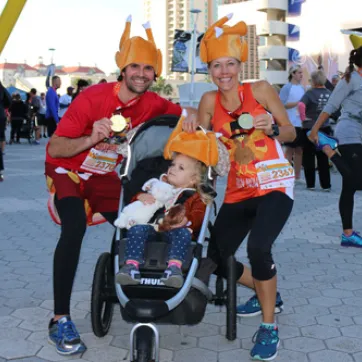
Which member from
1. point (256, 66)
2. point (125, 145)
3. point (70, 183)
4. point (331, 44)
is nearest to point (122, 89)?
point (125, 145)

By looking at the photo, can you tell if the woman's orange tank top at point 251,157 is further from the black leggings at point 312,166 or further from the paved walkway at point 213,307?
the black leggings at point 312,166

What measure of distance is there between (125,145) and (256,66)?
490 feet

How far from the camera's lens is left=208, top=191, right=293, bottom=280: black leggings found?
3.64 metres

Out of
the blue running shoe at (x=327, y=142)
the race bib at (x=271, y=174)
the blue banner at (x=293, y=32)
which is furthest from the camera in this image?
the blue banner at (x=293, y=32)

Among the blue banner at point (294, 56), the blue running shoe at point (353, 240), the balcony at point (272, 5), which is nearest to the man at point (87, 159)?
the blue running shoe at point (353, 240)

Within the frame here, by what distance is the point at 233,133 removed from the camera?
3.83 meters

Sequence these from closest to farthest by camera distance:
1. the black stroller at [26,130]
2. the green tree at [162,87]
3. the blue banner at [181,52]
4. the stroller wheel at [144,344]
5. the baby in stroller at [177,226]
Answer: the stroller wheel at [144,344], the baby in stroller at [177,226], the black stroller at [26,130], the blue banner at [181,52], the green tree at [162,87]

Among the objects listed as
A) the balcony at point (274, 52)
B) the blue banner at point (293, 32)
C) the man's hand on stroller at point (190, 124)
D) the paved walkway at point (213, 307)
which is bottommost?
the paved walkway at point (213, 307)

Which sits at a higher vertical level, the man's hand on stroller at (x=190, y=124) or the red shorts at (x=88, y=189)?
the man's hand on stroller at (x=190, y=124)

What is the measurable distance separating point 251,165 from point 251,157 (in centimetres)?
5

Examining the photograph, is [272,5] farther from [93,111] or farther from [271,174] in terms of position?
[271,174]

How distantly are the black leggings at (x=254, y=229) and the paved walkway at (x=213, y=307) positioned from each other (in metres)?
0.50

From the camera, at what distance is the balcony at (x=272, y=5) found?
2497 inches

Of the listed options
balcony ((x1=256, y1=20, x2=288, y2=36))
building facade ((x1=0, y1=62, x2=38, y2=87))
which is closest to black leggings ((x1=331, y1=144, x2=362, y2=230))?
balcony ((x1=256, y1=20, x2=288, y2=36))
